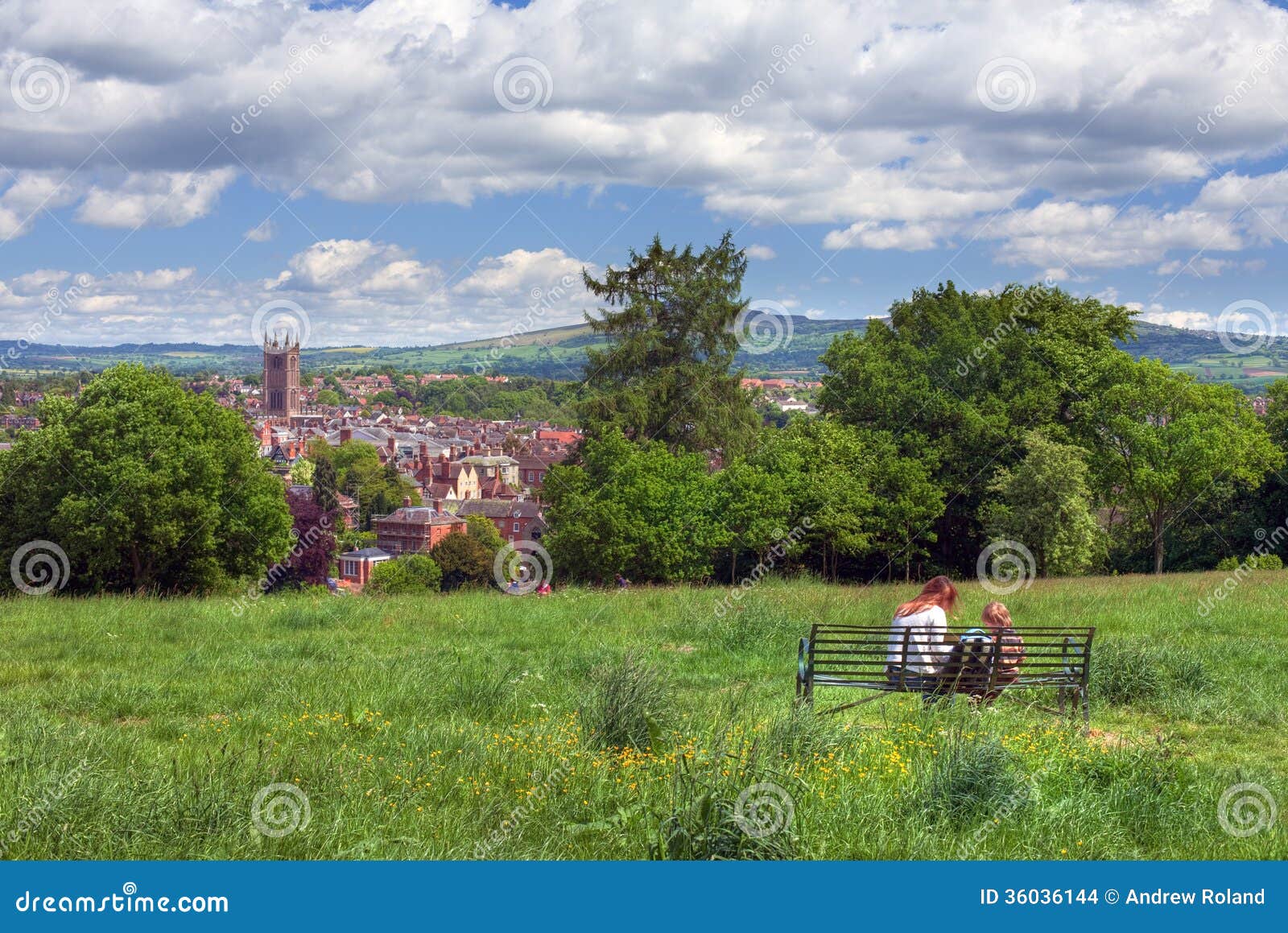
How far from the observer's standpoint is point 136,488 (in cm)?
2748

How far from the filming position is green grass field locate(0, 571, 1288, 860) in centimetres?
542

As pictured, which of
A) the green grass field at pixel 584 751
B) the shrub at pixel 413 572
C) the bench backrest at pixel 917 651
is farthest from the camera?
the shrub at pixel 413 572

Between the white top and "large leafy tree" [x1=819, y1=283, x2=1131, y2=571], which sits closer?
the white top

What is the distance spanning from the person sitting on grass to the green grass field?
0.83 feet

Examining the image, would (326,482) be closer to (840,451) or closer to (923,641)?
(840,451)

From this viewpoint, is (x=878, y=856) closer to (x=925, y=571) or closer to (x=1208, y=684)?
(x=1208, y=684)

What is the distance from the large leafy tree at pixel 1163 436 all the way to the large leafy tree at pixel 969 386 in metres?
1.04

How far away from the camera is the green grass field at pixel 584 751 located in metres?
5.42

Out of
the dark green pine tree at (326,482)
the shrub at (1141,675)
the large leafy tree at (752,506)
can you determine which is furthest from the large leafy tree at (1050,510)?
the dark green pine tree at (326,482)

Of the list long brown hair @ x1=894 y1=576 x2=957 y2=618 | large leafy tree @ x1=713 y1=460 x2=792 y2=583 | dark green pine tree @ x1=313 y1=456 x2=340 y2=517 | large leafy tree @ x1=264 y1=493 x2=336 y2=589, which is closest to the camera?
long brown hair @ x1=894 y1=576 x2=957 y2=618

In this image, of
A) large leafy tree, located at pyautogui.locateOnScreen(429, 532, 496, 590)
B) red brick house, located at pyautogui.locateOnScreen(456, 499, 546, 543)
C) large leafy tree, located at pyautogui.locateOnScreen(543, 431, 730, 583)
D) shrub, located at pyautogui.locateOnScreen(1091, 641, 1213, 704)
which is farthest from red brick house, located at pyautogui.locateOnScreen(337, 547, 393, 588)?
shrub, located at pyautogui.locateOnScreen(1091, 641, 1213, 704)

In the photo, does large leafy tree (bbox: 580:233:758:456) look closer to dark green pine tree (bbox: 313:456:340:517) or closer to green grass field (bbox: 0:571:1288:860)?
green grass field (bbox: 0:571:1288:860)

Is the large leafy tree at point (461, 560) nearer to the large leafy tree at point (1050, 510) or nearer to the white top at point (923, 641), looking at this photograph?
the large leafy tree at point (1050, 510)

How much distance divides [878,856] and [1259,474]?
1563 inches
